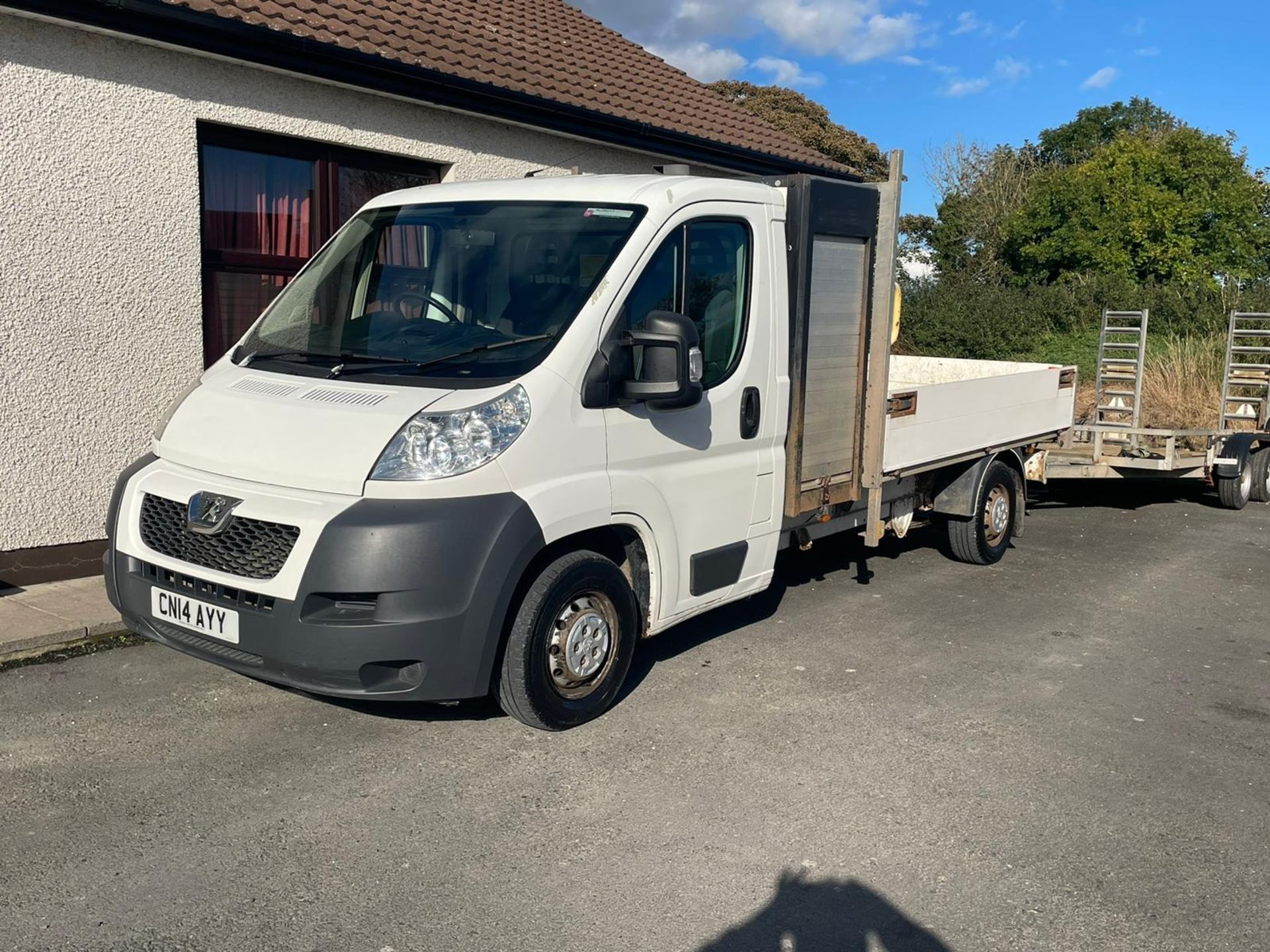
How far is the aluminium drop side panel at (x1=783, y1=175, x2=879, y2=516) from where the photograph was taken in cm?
582

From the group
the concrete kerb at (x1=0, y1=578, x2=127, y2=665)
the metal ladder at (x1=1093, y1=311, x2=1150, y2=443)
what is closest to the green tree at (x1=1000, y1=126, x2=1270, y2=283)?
the metal ladder at (x1=1093, y1=311, x2=1150, y2=443)

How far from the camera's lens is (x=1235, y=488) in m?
11.2

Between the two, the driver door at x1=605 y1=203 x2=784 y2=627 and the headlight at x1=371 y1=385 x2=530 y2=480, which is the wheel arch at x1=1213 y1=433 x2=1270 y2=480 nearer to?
the driver door at x1=605 y1=203 x2=784 y2=627

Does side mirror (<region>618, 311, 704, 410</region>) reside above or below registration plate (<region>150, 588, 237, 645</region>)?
above

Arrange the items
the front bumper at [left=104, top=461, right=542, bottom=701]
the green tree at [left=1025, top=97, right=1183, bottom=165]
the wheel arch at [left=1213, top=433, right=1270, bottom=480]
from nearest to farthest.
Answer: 1. the front bumper at [left=104, top=461, right=542, bottom=701]
2. the wheel arch at [left=1213, top=433, right=1270, bottom=480]
3. the green tree at [left=1025, top=97, right=1183, bottom=165]

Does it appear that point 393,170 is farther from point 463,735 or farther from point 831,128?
point 831,128

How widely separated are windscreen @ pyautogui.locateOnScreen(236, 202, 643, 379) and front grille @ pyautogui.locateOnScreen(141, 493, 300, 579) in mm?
833

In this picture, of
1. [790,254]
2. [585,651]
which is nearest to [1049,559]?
[790,254]

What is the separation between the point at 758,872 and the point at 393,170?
6861 millimetres

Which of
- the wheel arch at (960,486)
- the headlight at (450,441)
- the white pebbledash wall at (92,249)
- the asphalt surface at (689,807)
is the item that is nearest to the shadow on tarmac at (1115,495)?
the wheel arch at (960,486)

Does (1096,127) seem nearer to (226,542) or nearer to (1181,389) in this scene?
(1181,389)

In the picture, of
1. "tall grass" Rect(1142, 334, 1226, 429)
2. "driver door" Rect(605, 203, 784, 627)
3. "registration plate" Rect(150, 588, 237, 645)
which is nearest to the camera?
"registration plate" Rect(150, 588, 237, 645)

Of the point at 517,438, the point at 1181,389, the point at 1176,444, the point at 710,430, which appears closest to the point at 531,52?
the point at 710,430

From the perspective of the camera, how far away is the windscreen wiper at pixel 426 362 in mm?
4656
